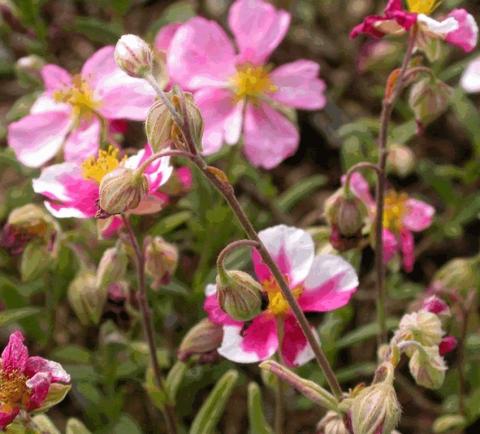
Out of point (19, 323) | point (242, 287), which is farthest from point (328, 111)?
point (242, 287)

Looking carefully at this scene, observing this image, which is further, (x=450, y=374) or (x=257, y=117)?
(x=450, y=374)

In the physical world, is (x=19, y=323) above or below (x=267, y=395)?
above

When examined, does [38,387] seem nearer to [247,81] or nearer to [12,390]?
[12,390]

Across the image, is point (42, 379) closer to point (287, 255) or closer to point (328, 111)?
point (287, 255)

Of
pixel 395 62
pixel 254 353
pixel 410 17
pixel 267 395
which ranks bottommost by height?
pixel 267 395

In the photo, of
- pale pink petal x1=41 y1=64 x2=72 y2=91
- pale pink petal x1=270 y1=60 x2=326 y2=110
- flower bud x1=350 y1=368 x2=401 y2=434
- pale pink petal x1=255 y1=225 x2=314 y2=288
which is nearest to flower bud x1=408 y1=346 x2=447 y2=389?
flower bud x1=350 y1=368 x2=401 y2=434

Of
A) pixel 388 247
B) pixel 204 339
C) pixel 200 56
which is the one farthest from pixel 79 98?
pixel 388 247

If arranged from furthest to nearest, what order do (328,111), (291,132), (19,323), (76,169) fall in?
(328,111)
(19,323)
(291,132)
(76,169)
